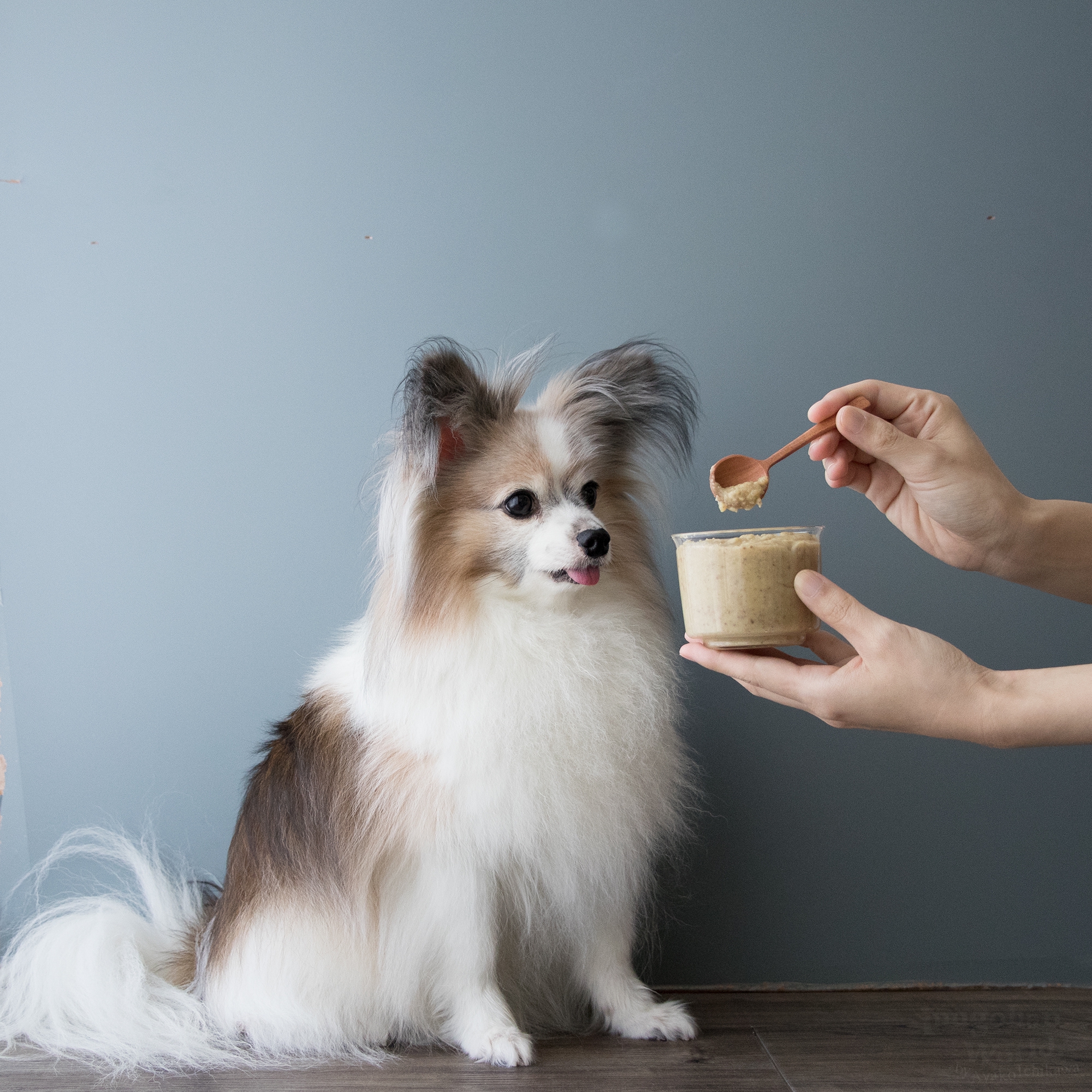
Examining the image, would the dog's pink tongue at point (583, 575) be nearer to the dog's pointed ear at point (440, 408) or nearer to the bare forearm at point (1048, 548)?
the dog's pointed ear at point (440, 408)

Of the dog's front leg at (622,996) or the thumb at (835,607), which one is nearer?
the thumb at (835,607)

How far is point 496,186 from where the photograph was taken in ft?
7.51

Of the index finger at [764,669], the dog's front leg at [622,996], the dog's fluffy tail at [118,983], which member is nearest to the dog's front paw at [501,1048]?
the dog's front leg at [622,996]

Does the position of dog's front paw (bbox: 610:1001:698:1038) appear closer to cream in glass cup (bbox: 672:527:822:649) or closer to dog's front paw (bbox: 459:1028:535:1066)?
→ dog's front paw (bbox: 459:1028:535:1066)

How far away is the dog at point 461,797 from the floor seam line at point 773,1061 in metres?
0.15

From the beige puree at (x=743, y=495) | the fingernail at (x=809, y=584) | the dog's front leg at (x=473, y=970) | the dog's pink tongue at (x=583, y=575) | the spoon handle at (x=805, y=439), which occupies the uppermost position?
the spoon handle at (x=805, y=439)

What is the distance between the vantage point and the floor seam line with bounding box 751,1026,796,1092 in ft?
5.45

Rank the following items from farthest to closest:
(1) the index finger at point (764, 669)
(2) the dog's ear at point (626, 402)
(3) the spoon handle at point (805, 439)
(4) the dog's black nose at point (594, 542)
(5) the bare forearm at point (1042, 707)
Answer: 1. (2) the dog's ear at point (626, 402)
2. (4) the dog's black nose at point (594, 542)
3. (3) the spoon handle at point (805, 439)
4. (1) the index finger at point (764, 669)
5. (5) the bare forearm at point (1042, 707)

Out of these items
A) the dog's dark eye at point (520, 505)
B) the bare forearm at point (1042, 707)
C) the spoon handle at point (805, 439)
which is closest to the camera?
the bare forearm at point (1042, 707)

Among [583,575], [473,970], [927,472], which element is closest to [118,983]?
[473,970]

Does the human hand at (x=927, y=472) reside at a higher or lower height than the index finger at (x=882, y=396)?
lower

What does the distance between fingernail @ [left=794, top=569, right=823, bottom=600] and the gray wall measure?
2.99 ft

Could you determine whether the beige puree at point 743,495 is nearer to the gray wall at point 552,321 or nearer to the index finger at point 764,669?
the index finger at point 764,669

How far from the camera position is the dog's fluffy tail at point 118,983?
178cm
